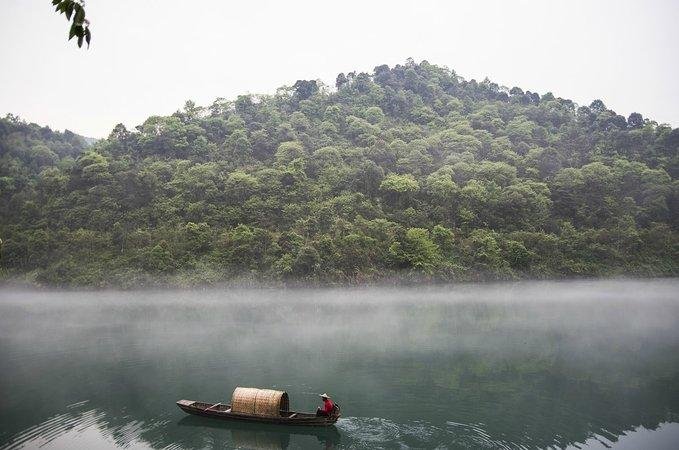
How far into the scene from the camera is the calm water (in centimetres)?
1346

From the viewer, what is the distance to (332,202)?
179 ft

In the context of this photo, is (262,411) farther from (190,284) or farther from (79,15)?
(190,284)

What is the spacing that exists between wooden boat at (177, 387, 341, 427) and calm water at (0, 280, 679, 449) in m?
0.30

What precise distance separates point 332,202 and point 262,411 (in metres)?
41.5

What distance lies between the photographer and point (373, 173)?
5878cm

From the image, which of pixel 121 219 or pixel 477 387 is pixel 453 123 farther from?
pixel 477 387

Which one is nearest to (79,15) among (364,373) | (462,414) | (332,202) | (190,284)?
(462,414)

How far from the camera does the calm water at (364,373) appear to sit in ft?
44.2

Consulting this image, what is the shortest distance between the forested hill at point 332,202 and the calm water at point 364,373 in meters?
10.6

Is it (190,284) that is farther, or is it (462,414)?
(190,284)

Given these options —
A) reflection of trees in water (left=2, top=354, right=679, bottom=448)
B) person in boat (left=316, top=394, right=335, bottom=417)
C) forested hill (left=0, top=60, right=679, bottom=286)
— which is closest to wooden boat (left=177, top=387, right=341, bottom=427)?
person in boat (left=316, top=394, right=335, bottom=417)

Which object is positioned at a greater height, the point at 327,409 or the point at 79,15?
the point at 79,15

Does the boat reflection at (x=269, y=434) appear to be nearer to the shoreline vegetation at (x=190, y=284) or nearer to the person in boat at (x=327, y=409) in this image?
the person in boat at (x=327, y=409)

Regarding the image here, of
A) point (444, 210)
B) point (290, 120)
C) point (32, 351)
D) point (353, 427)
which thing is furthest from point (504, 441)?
point (290, 120)
